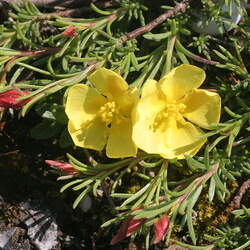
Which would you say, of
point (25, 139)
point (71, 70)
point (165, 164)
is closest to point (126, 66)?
point (71, 70)

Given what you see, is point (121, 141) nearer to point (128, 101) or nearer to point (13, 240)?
point (128, 101)

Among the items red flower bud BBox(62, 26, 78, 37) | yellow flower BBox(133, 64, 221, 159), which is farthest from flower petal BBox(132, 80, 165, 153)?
red flower bud BBox(62, 26, 78, 37)

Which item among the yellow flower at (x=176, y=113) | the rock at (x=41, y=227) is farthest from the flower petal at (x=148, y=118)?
the rock at (x=41, y=227)

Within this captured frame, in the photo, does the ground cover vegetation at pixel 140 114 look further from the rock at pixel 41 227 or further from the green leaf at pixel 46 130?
the rock at pixel 41 227

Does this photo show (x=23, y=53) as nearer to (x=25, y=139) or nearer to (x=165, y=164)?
(x=25, y=139)

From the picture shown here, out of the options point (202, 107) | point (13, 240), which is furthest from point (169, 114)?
point (13, 240)

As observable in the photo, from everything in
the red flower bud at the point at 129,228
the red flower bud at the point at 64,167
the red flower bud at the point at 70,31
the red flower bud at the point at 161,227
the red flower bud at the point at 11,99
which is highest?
the red flower bud at the point at 70,31

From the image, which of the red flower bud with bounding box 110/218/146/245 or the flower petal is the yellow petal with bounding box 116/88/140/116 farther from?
the red flower bud with bounding box 110/218/146/245
